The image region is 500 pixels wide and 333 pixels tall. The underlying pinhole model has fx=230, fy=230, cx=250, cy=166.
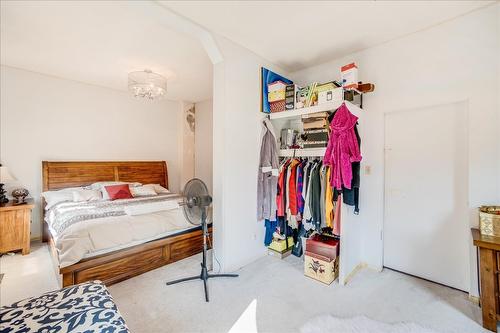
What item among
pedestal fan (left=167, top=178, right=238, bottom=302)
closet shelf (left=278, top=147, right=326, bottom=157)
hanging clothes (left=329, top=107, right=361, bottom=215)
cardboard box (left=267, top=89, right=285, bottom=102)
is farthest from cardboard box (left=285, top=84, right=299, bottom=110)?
pedestal fan (left=167, top=178, right=238, bottom=302)

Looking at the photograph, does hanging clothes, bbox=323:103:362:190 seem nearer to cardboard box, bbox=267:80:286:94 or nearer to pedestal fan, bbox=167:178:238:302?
cardboard box, bbox=267:80:286:94

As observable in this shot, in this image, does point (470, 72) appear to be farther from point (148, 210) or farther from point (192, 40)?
point (148, 210)

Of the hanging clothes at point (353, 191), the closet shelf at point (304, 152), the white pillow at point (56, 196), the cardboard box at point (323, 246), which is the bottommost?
the cardboard box at point (323, 246)

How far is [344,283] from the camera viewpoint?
2422 mm

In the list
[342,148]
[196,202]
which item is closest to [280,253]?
[196,202]

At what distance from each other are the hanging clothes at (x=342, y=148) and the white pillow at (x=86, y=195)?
11.6 ft

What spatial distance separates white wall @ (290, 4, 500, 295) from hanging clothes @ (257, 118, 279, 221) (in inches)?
42.7

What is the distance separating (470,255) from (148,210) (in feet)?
11.2

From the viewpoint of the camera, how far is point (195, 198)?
2365mm

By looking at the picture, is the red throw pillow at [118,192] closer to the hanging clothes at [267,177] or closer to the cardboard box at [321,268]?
the hanging clothes at [267,177]

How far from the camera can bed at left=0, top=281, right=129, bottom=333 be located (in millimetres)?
1128

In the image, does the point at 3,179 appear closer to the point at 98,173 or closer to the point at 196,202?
the point at 98,173

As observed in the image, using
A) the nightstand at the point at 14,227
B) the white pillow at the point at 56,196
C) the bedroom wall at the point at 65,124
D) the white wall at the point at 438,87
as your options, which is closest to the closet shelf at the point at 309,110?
the white wall at the point at 438,87

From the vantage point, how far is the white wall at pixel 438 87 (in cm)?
205
